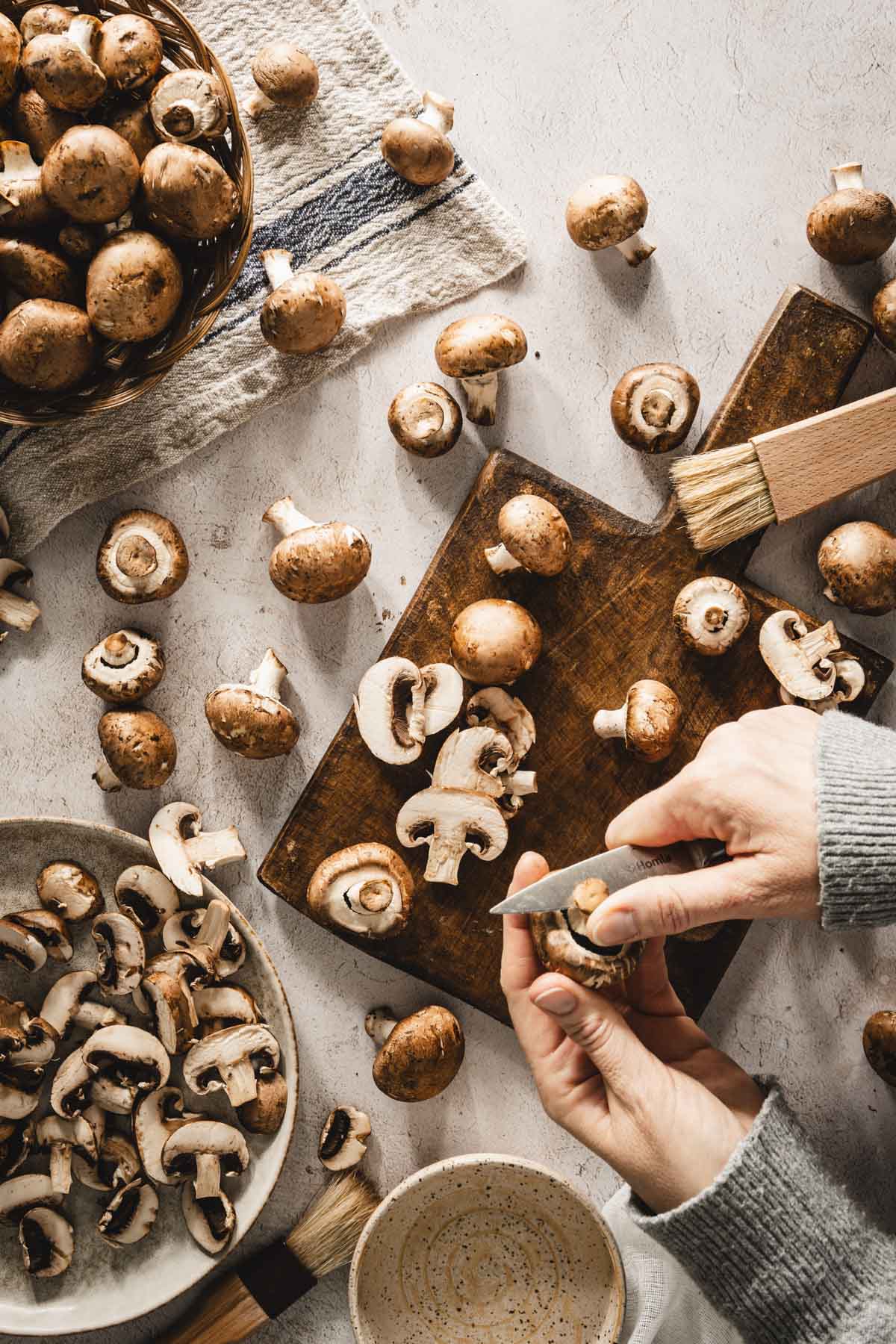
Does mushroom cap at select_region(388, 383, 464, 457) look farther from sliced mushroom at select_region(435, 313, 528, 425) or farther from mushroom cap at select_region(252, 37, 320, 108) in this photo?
mushroom cap at select_region(252, 37, 320, 108)

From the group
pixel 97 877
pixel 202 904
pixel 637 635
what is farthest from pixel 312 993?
pixel 637 635

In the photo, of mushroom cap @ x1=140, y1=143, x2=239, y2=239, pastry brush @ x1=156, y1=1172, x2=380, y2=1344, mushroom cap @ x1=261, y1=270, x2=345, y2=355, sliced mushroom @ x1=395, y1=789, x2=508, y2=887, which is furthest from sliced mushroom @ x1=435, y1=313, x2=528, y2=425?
pastry brush @ x1=156, y1=1172, x2=380, y2=1344

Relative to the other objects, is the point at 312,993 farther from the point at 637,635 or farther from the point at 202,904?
the point at 637,635

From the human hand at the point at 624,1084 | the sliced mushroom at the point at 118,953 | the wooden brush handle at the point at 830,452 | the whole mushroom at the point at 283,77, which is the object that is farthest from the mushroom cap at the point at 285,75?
the sliced mushroom at the point at 118,953

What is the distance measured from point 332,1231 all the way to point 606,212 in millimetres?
2856

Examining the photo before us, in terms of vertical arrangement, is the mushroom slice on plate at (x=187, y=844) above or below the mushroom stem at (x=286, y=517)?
below

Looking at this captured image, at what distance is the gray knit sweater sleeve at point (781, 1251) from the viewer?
2.09m

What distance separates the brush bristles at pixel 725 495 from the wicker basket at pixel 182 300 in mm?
1273

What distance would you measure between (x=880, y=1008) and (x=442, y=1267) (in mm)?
1418

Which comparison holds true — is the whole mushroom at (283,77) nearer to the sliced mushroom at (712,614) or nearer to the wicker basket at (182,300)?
the wicker basket at (182,300)

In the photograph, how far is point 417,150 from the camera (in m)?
2.57

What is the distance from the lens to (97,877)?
2.70 metres

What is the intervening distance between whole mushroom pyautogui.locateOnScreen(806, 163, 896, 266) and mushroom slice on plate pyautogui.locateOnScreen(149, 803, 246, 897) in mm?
2282

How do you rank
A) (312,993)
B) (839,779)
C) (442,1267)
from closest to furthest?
1. (839,779)
2. (442,1267)
3. (312,993)
